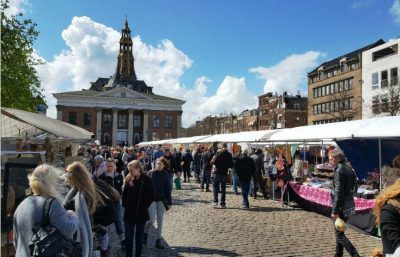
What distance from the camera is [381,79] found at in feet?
152

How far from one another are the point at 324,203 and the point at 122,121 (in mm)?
85593

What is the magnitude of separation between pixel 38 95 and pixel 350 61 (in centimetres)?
4294

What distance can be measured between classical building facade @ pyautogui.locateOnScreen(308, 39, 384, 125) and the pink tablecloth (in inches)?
1461

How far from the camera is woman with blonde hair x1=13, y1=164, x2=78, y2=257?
3375 mm

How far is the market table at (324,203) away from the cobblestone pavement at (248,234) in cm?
22

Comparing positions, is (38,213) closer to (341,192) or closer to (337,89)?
(341,192)

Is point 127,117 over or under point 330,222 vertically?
over

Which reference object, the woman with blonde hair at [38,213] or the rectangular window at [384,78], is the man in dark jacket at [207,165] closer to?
the woman with blonde hair at [38,213]

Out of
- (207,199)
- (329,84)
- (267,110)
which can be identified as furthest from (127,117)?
(207,199)

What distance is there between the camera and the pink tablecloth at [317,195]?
9109mm

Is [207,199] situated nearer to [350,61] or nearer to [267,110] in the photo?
[350,61]

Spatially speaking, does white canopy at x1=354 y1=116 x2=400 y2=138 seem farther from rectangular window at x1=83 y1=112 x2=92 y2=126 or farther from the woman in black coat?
rectangular window at x1=83 y1=112 x2=92 y2=126

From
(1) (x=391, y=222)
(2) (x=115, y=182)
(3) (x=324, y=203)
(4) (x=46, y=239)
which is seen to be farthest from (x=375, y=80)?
(4) (x=46, y=239)

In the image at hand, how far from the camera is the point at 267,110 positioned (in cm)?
9150
